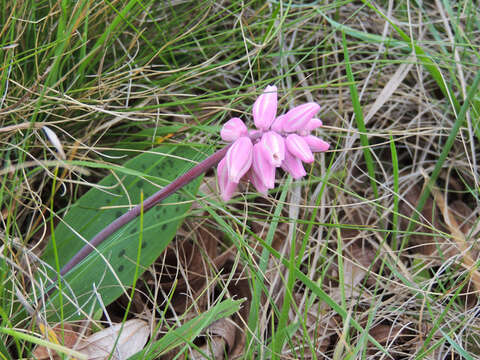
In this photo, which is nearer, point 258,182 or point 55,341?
point 258,182

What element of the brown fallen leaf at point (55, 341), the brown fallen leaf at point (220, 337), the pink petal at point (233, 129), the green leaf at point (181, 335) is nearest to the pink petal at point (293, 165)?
the pink petal at point (233, 129)

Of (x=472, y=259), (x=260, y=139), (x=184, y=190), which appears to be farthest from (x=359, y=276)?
(x=260, y=139)

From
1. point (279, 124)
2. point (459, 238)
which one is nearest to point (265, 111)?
point (279, 124)

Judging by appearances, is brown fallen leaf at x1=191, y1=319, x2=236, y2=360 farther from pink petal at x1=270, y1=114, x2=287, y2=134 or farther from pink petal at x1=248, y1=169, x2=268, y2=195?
pink petal at x1=270, y1=114, x2=287, y2=134

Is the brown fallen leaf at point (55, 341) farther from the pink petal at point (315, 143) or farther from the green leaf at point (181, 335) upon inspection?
the pink petal at point (315, 143)

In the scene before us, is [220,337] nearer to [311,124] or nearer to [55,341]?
[55,341]

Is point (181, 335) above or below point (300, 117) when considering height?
below

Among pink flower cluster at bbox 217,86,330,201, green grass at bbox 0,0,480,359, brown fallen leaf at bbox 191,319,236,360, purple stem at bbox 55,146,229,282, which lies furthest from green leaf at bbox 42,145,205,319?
pink flower cluster at bbox 217,86,330,201

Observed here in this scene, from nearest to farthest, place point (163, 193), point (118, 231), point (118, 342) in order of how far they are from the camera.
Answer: point (163, 193), point (118, 342), point (118, 231)
